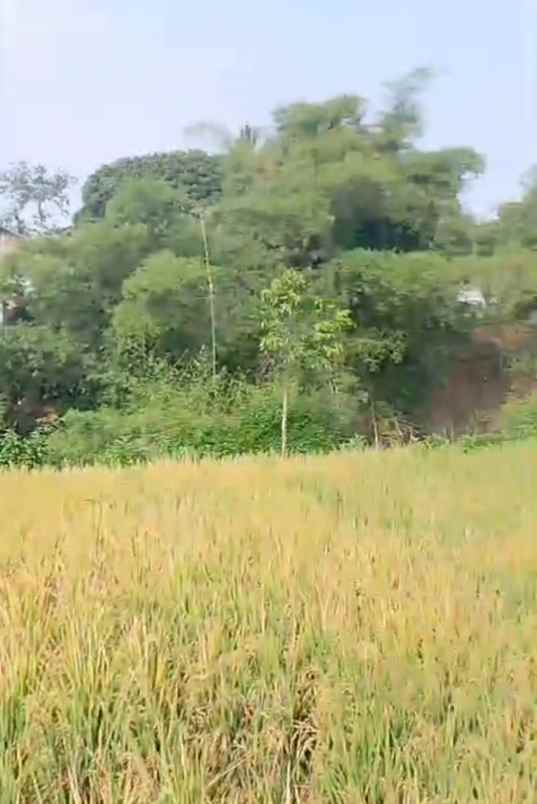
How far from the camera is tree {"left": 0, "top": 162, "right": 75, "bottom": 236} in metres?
6.55

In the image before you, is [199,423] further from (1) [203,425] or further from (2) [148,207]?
(2) [148,207]

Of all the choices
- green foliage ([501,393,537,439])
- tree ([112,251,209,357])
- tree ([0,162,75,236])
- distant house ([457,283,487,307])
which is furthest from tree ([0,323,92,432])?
green foliage ([501,393,537,439])

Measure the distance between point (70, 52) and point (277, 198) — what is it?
2.11 m

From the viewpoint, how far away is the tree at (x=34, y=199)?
6.55m

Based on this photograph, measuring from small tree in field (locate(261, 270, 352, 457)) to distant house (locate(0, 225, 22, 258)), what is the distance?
2.00m

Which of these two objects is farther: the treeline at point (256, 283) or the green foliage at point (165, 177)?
the green foliage at point (165, 177)

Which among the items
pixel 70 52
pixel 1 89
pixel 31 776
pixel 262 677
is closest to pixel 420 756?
pixel 262 677

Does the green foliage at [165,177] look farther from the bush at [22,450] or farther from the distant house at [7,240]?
the bush at [22,450]

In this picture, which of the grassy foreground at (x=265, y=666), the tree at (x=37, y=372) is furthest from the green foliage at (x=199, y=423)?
the grassy foreground at (x=265, y=666)

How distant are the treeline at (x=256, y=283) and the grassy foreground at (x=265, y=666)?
4001 mm

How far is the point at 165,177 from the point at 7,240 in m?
1.33

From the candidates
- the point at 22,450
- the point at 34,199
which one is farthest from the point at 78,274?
the point at 22,450

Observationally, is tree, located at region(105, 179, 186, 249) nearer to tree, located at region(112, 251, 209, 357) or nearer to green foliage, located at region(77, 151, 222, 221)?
green foliage, located at region(77, 151, 222, 221)

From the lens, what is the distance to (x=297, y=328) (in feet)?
19.3
